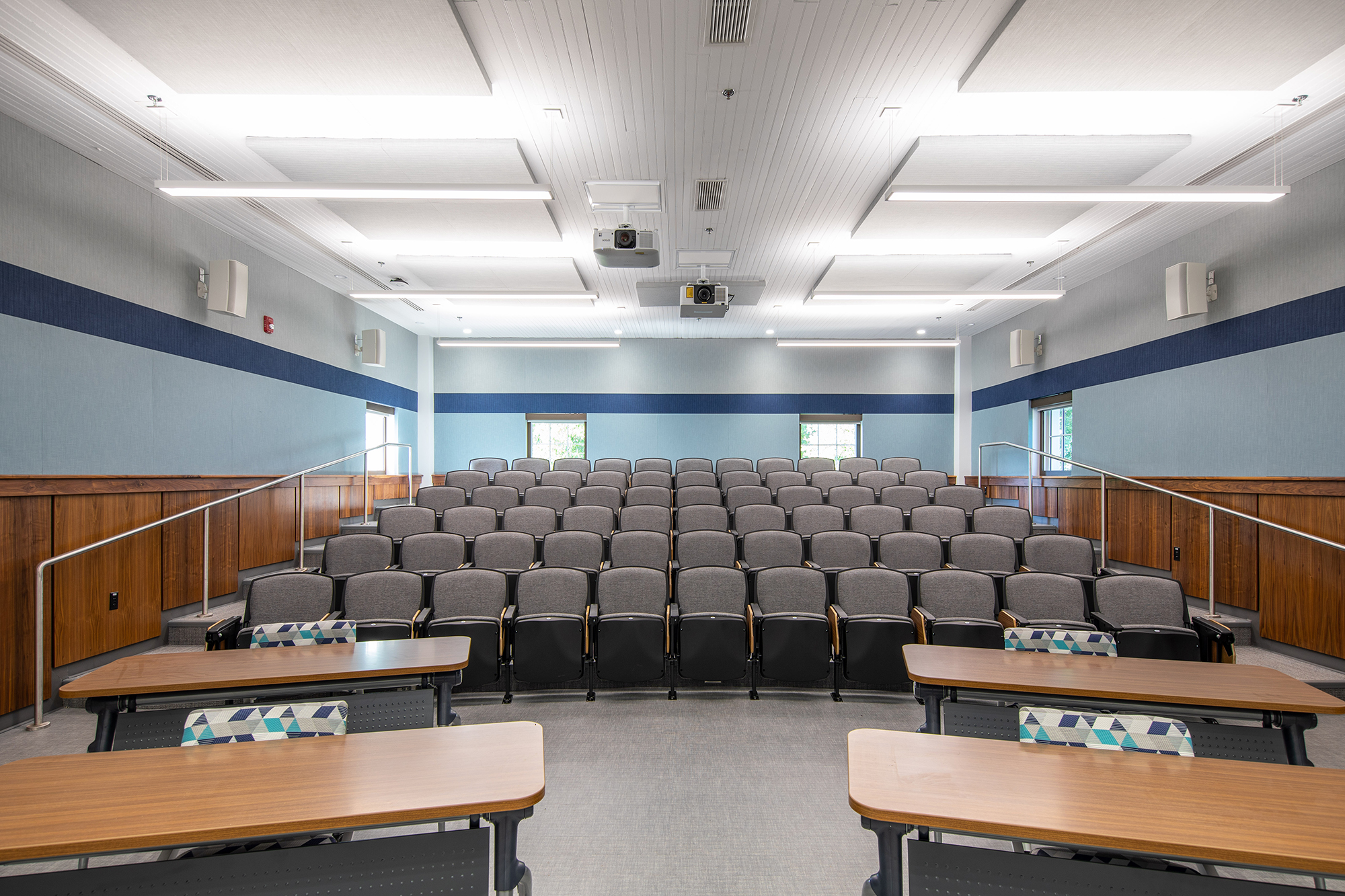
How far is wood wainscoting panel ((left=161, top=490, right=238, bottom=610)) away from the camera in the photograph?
5348 millimetres

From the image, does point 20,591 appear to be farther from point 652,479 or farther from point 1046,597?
point 1046,597

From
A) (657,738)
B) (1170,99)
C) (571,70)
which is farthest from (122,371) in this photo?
(1170,99)

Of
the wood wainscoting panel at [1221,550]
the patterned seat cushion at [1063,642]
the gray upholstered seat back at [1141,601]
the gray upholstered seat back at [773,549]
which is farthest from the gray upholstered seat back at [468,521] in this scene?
the wood wainscoting panel at [1221,550]

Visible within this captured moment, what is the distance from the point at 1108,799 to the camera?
1.71m

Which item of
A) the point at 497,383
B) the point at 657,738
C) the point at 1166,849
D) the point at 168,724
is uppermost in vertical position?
the point at 497,383

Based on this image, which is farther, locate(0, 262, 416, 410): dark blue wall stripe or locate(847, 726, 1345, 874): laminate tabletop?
locate(0, 262, 416, 410): dark blue wall stripe

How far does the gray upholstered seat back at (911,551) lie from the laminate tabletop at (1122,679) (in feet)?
8.43

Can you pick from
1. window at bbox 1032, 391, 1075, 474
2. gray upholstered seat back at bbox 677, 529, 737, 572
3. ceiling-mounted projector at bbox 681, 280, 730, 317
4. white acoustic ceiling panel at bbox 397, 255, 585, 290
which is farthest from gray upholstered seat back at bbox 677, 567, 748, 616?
window at bbox 1032, 391, 1075, 474

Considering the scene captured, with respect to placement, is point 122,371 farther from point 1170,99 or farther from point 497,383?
point 1170,99

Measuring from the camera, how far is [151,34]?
11.6 feet

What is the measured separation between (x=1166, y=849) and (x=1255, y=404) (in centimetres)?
602

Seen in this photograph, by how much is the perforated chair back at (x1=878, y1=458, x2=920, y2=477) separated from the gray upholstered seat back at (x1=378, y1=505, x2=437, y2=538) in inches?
276

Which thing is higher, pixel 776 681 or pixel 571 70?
pixel 571 70

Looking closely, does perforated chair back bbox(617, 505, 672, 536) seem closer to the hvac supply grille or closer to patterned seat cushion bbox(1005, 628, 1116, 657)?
patterned seat cushion bbox(1005, 628, 1116, 657)
